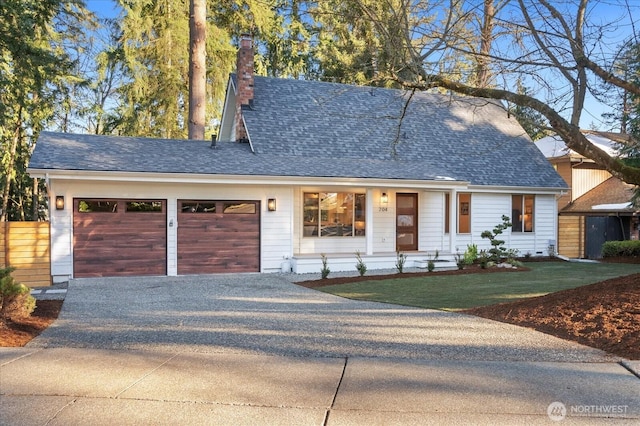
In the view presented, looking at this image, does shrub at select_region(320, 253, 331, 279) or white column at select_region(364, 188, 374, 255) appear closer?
shrub at select_region(320, 253, 331, 279)

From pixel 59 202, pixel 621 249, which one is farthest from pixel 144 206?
pixel 621 249

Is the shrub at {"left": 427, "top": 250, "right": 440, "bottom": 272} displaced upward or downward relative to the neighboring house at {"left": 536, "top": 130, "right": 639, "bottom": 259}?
downward

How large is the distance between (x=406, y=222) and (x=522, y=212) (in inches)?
199

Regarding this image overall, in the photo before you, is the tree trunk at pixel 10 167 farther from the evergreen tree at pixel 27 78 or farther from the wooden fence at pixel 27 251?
the wooden fence at pixel 27 251

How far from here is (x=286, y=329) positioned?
7320 millimetres

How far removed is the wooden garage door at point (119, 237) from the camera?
13.1 metres

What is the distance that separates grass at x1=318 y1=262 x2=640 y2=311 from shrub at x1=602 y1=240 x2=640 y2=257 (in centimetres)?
484

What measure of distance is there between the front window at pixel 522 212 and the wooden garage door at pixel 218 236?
1005cm

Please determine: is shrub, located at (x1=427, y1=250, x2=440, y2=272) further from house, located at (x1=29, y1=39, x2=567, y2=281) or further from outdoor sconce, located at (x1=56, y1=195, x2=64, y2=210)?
outdoor sconce, located at (x1=56, y1=195, x2=64, y2=210)

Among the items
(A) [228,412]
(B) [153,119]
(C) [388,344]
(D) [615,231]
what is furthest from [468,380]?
(B) [153,119]

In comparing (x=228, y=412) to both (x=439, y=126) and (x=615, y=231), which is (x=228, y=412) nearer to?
(x=439, y=126)

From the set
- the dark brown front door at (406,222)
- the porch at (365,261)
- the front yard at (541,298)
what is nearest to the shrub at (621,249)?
the front yard at (541,298)

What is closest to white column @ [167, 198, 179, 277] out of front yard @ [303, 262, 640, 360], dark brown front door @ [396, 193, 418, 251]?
front yard @ [303, 262, 640, 360]

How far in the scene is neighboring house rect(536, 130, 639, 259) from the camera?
20812 millimetres
